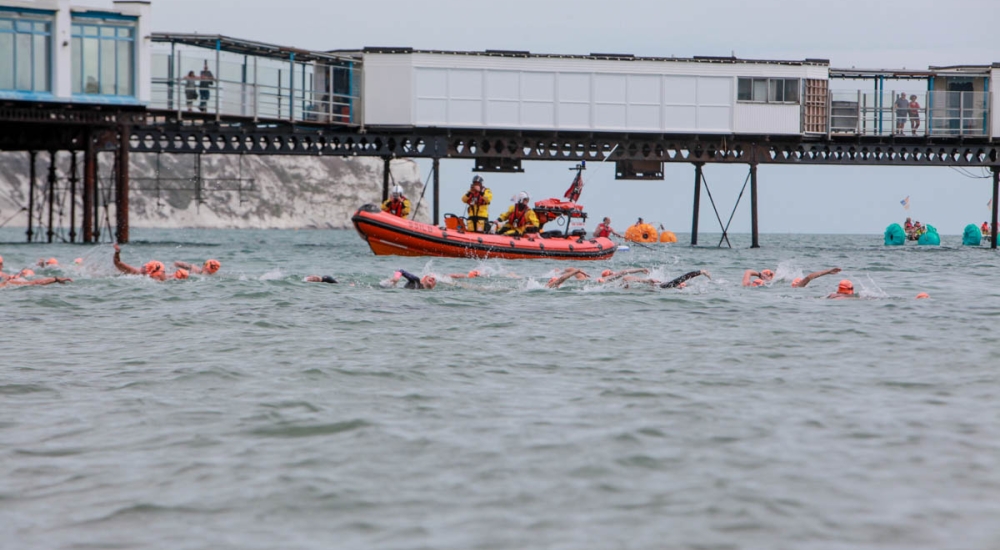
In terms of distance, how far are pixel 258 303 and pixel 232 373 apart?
665 centimetres

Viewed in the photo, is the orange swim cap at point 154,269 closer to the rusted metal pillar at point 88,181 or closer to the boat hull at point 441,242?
the boat hull at point 441,242

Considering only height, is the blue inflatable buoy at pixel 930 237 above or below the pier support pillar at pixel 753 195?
below

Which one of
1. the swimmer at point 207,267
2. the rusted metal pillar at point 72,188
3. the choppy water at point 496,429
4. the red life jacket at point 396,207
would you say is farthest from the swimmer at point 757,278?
the rusted metal pillar at point 72,188

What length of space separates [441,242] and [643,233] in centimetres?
3759

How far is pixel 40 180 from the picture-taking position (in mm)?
116812

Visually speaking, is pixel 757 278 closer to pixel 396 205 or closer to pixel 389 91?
pixel 396 205

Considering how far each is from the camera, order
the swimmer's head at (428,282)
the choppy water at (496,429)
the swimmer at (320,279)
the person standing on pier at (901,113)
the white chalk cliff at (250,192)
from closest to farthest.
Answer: the choppy water at (496,429) < the swimmer's head at (428,282) < the swimmer at (320,279) < the person standing on pier at (901,113) < the white chalk cliff at (250,192)

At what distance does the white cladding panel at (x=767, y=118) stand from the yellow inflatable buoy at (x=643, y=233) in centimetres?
2527

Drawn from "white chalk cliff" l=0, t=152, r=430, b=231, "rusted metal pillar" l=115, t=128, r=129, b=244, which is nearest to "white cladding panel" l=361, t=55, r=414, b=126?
"rusted metal pillar" l=115, t=128, r=129, b=244

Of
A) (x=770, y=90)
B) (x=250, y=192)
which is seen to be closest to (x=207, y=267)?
(x=770, y=90)

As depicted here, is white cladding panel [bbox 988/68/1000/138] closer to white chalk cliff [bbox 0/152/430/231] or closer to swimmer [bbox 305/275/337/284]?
swimmer [bbox 305/275/337/284]

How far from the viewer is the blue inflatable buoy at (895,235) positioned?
59.7 m


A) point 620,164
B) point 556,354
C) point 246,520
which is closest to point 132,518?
point 246,520

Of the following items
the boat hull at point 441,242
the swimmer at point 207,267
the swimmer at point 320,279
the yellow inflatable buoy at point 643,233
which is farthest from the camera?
the yellow inflatable buoy at point 643,233
